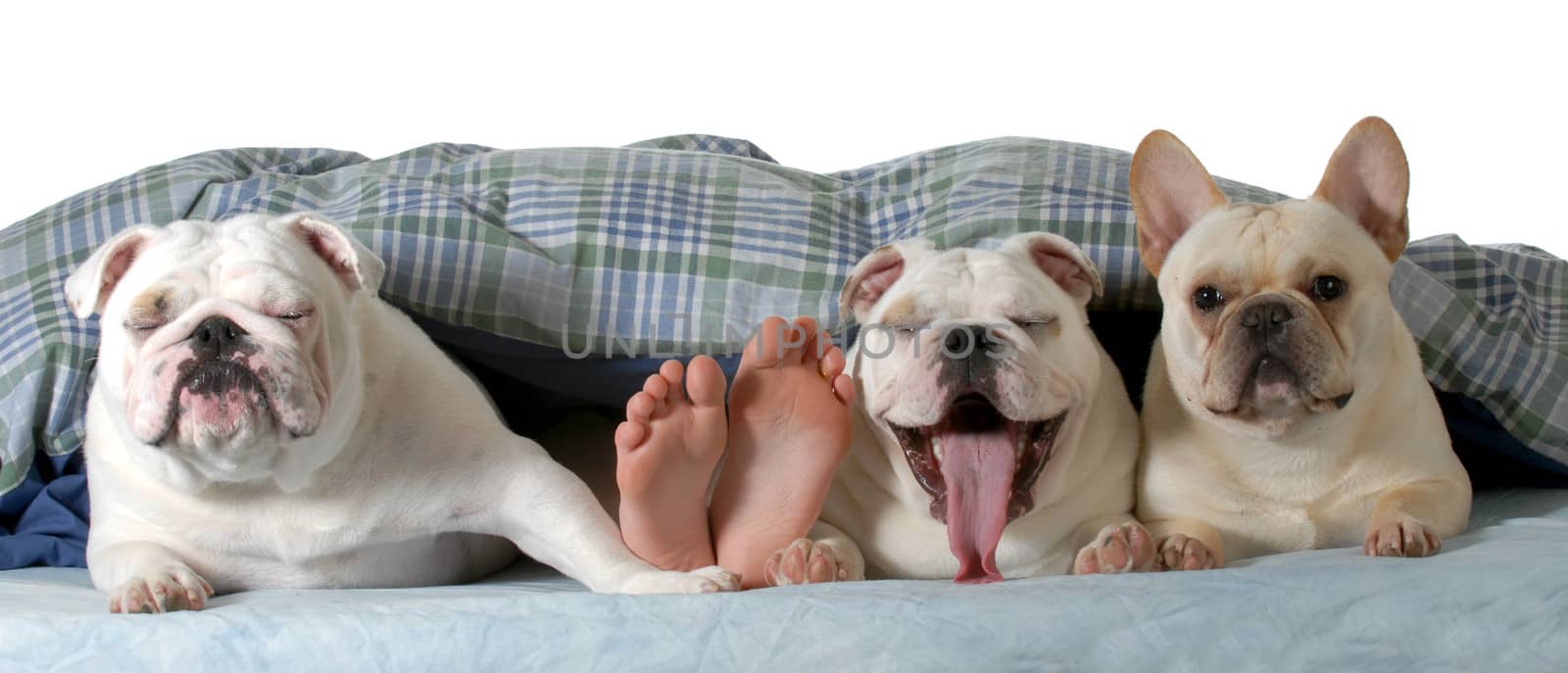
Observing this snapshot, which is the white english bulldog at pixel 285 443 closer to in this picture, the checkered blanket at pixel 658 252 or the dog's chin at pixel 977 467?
the checkered blanket at pixel 658 252

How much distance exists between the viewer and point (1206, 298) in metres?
2.47

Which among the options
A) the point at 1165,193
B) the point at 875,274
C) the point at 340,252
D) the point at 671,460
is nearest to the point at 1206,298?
the point at 1165,193

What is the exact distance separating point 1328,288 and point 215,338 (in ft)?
5.98

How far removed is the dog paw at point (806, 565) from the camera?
240 centimetres

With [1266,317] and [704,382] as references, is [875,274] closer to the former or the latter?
[704,382]

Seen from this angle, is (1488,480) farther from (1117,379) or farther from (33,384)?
(33,384)

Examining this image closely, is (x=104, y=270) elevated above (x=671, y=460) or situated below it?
above

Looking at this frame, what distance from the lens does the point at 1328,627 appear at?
2092 millimetres

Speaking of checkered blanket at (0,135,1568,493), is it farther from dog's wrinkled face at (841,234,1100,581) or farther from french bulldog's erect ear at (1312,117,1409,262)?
french bulldog's erect ear at (1312,117,1409,262)

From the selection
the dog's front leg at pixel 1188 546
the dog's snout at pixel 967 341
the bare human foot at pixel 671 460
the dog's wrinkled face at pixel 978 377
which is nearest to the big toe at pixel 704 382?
the bare human foot at pixel 671 460

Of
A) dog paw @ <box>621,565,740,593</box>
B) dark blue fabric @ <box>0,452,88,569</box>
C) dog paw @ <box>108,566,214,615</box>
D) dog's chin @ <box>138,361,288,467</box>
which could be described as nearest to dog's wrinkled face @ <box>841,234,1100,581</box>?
dog paw @ <box>621,565,740,593</box>

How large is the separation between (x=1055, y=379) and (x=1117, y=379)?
403mm

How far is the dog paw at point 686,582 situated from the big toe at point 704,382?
0.95ft

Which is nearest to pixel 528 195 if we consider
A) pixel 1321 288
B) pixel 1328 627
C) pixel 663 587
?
pixel 663 587
